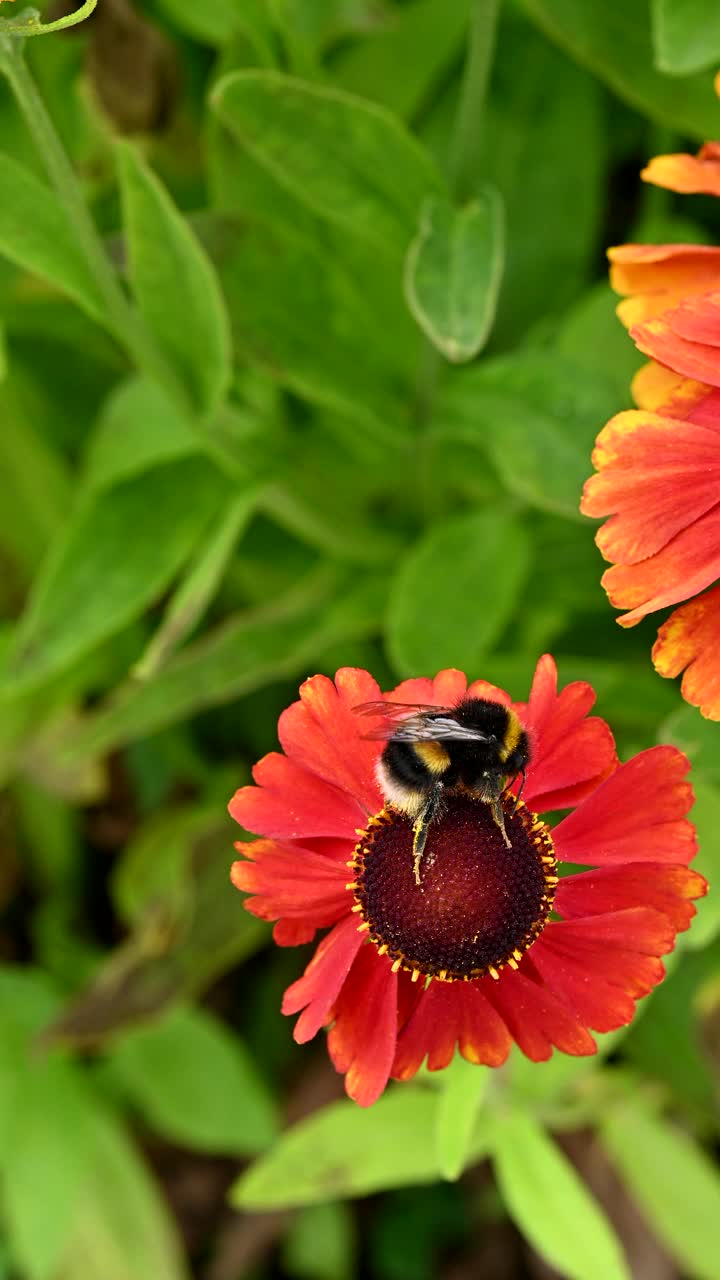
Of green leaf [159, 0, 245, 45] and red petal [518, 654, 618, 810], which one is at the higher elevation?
green leaf [159, 0, 245, 45]

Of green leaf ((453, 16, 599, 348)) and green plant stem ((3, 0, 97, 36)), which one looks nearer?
green plant stem ((3, 0, 97, 36))

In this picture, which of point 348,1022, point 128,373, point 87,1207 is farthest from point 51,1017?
point 348,1022

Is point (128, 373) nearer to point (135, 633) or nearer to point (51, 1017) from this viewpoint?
point (135, 633)

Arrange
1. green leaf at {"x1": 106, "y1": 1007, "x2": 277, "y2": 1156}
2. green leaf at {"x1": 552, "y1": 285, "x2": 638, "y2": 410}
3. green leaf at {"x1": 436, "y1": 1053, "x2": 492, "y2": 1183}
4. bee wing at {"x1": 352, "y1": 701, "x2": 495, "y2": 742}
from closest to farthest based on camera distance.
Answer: bee wing at {"x1": 352, "y1": 701, "x2": 495, "y2": 742}
green leaf at {"x1": 436, "y1": 1053, "x2": 492, "y2": 1183}
green leaf at {"x1": 552, "y1": 285, "x2": 638, "y2": 410}
green leaf at {"x1": 106, "y1": 1007, "x2": 277, "y2": 1156}

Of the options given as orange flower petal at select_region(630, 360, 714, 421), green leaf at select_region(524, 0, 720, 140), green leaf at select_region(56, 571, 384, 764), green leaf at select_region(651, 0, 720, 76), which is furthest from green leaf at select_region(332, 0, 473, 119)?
orange flower petal at select_region(630, 360, 714, 421)

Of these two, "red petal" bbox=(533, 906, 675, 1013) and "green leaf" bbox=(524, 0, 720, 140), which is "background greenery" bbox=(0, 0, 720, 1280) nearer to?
"green leaf" bbox=(524, 0, 720, 140)

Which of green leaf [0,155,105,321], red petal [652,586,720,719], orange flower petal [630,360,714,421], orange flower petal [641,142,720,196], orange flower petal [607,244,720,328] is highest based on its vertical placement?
green leaf [0,155,105,321]
